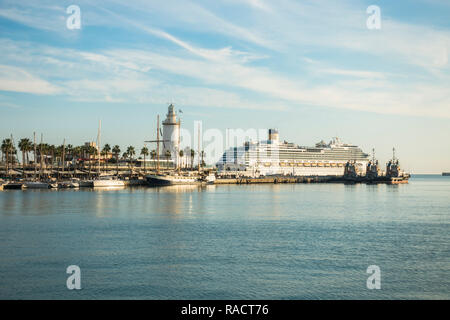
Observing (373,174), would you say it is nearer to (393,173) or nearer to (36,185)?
(393,173)

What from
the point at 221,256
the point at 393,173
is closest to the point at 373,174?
the point at 393,173

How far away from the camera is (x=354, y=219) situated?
3991cm

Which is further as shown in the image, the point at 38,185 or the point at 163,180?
the point at 163,180

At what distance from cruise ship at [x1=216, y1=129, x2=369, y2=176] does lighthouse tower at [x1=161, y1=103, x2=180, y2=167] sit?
55.9 feet

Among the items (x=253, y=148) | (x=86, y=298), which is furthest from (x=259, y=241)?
(x=253, y=148)

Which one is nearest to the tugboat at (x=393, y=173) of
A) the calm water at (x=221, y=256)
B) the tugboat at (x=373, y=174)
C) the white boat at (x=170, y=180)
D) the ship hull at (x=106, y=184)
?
the tugboat at (x=373, y=174)

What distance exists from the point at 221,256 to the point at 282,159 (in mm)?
134380

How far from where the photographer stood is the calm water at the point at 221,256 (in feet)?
58.2

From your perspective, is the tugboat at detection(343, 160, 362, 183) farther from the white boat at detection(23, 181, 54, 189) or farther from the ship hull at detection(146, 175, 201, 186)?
the white boat at detection(23, 181, 54, 189)

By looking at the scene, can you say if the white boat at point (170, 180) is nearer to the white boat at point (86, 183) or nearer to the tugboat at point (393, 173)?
the white boat at point (86, 183)

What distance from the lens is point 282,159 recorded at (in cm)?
15625

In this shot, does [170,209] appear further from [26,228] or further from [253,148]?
[253,148]

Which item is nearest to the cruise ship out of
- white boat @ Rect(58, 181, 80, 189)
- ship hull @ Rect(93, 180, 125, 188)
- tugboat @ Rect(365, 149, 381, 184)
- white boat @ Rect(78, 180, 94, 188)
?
tugboat @ Rect(365, 149, 381, 184)
